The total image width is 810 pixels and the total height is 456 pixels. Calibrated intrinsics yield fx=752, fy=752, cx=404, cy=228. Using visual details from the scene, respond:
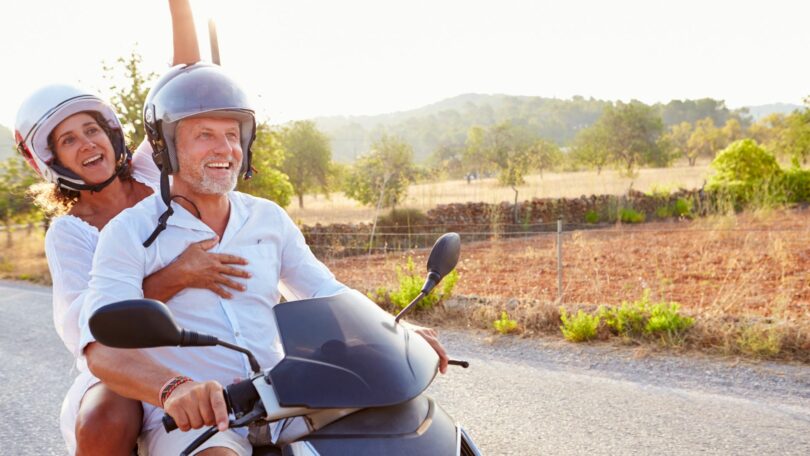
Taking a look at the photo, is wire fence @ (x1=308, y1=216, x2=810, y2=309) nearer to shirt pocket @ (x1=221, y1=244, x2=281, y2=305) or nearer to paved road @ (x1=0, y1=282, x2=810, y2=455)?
paved road @ (x1=0, y1=282, x2=810, y2=455)

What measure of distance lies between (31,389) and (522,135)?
5352 cm

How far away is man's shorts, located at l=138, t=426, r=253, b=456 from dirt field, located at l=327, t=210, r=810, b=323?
565cm

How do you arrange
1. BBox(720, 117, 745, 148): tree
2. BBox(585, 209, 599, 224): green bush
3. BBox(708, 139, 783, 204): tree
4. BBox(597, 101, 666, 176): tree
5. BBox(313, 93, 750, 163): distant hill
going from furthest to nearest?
BBox(313, 93, 750, 163): distant hill, BBox(720, 117, 745, 148): tree, BBox(597, 101, 666, 176): tree, BBox(708, 139, 783, 204): tree, BBox(585, 209, 599, 224): green bush

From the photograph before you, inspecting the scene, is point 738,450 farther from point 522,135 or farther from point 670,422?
point 522,135

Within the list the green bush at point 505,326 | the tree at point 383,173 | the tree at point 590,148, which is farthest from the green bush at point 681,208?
the tree at point 590,148

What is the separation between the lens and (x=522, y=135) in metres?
57.6

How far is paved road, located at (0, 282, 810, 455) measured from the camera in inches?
174

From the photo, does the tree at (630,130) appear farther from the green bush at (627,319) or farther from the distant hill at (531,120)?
the distant hill at (531,120)

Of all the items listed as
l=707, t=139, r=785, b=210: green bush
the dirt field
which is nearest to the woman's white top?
the dirt field

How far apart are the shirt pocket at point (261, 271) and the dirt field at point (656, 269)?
5307 mm

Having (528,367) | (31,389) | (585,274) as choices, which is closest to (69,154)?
(31,389)

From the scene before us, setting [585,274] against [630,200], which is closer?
[585,274]

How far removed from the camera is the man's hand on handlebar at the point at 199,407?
1.71 m

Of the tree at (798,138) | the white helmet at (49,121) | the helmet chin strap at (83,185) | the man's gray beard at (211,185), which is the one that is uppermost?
the white helmet at (49,121)
